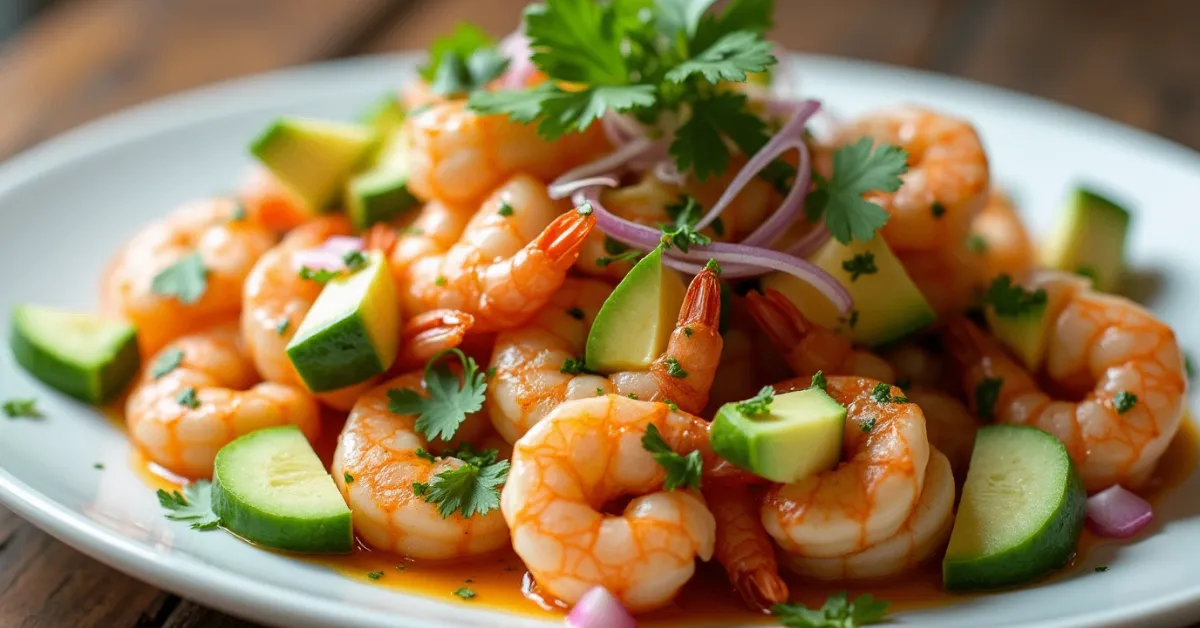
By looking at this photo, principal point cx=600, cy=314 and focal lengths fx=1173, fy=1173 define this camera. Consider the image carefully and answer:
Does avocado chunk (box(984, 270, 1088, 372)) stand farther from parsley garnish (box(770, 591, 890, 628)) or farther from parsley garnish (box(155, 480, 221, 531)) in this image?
parsley garnish (box(155, 480, 221, 531))

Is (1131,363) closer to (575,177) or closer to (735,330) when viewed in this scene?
(735,330)

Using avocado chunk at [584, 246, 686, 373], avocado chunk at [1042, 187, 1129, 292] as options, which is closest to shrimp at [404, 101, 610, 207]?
avocado chunk at [584, 246, 686, 373]

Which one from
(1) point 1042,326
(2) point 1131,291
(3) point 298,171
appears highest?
(3) point 298,171

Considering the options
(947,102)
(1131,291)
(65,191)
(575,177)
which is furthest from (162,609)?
(947,102)

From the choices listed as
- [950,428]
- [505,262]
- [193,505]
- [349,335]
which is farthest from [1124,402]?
[193,505]

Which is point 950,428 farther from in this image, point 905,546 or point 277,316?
point 277,316

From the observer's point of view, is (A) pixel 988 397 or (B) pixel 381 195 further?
(B) pixel 381 195
